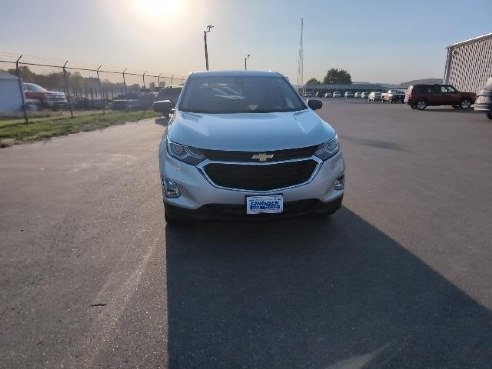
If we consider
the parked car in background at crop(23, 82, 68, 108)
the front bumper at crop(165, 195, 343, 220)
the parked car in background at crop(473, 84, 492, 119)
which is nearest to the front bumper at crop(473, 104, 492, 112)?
Answer: the parked car in background at crop(473, 84, 492, 119)

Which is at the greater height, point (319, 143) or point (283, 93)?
point (283, 93)

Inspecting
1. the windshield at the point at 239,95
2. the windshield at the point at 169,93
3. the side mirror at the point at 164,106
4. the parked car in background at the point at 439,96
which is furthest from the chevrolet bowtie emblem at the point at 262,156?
the parked car in background at the point at 439,96

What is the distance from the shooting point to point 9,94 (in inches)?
979

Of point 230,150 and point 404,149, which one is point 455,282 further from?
point 404,149

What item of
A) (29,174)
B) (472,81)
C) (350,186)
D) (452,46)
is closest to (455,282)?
(350,186)

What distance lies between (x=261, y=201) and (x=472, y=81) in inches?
1395

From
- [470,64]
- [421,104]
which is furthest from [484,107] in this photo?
[470,64]

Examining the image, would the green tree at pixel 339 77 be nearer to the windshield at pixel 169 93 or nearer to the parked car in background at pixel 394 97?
the parked car in background at pixel 394 97

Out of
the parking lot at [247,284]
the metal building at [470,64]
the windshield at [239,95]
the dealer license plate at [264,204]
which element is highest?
the metal building at [470,64]

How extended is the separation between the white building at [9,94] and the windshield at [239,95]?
2332 cm

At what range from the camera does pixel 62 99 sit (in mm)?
25656

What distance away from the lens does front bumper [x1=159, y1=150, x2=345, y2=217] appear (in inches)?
139

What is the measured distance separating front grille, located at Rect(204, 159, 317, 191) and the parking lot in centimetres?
55

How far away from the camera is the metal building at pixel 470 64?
3002cm
